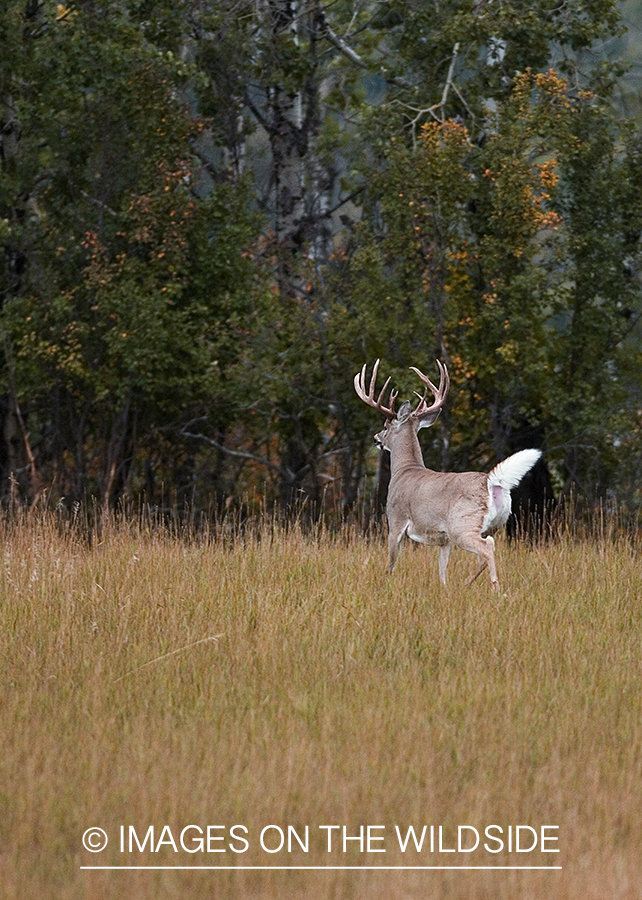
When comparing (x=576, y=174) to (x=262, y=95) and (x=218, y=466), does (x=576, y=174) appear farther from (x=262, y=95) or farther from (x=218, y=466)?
(x=218, y=466)

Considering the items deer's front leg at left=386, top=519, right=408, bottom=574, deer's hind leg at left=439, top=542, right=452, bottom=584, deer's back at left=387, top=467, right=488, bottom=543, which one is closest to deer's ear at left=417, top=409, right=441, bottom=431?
deer's back at left=387, top=467, right=488, bottom=543

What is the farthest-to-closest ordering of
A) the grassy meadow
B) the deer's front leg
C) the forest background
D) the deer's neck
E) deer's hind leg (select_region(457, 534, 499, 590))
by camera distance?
the forest background
the deer's neck
the deer's front leg
deer's hind leg (select_region(457, 534, 499, 590))
the grassy meadow

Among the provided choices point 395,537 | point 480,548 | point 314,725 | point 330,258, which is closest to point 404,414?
point 395,537

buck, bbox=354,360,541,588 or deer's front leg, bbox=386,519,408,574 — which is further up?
buck, bbox=354,360,541,588

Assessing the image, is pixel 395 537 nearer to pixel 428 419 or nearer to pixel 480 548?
pixel 480 548

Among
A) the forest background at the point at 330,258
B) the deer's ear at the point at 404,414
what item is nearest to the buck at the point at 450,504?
the deer's ear at the point at 404,414

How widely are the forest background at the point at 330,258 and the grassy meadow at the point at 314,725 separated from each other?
780cm

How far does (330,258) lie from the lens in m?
18.9

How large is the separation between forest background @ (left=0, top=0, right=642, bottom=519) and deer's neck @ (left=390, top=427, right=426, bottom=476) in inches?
237

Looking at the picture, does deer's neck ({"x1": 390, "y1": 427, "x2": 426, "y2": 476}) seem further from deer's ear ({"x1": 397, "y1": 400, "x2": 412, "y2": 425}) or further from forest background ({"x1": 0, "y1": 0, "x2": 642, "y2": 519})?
forest background ({"x1": 0, "y1": 0, "x2": 642, "y2": 519})

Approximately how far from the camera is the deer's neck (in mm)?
9758

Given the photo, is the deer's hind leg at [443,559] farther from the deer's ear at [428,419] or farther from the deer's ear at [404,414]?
the deer's ear at [404,414]

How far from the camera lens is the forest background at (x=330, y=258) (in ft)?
54.0

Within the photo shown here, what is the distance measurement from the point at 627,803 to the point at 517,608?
3.11 meters
